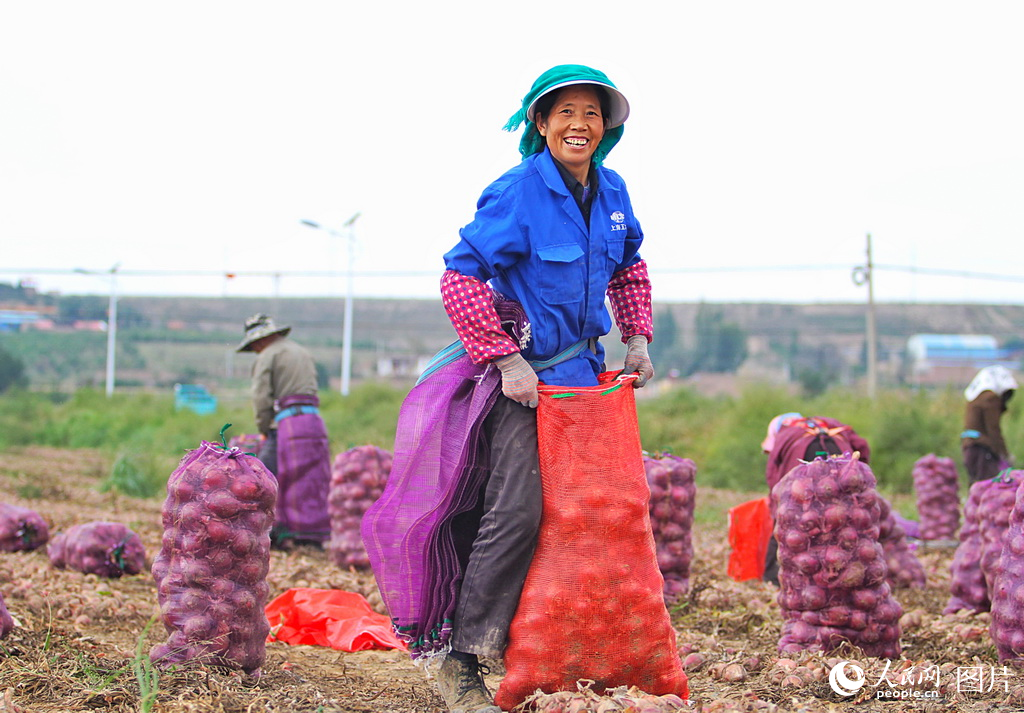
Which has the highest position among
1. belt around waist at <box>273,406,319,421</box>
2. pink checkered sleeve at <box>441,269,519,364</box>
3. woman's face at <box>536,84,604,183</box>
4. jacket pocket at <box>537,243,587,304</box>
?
woman's face at <box>536,84,604,183</box>

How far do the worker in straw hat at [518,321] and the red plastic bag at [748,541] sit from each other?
334 centimetres

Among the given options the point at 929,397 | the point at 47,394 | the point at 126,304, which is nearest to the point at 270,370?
the point at 929,397

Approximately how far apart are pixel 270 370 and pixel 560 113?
457 cm

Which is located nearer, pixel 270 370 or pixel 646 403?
pixel 270 370

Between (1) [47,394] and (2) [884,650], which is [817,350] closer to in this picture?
(1) [47,394]

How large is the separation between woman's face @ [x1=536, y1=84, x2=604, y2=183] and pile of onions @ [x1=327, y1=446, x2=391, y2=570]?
378 centimetres

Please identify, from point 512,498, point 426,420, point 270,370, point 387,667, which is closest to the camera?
point 512,498

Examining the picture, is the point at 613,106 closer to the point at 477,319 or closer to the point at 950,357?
the point at 477,319

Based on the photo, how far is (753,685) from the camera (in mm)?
3475

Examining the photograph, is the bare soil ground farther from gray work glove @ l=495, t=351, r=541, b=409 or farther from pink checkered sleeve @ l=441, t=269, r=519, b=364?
pink checkered sleeve @ l=441, t=269, r=519, b=364

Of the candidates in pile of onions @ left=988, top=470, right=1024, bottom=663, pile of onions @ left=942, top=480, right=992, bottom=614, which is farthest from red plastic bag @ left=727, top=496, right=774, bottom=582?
pile of onions @ left=988, top=470, right=1024, bottom=663

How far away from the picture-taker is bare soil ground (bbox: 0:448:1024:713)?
10.3 feet

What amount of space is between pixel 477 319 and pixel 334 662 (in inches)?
68.1

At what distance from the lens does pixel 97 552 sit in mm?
5953
